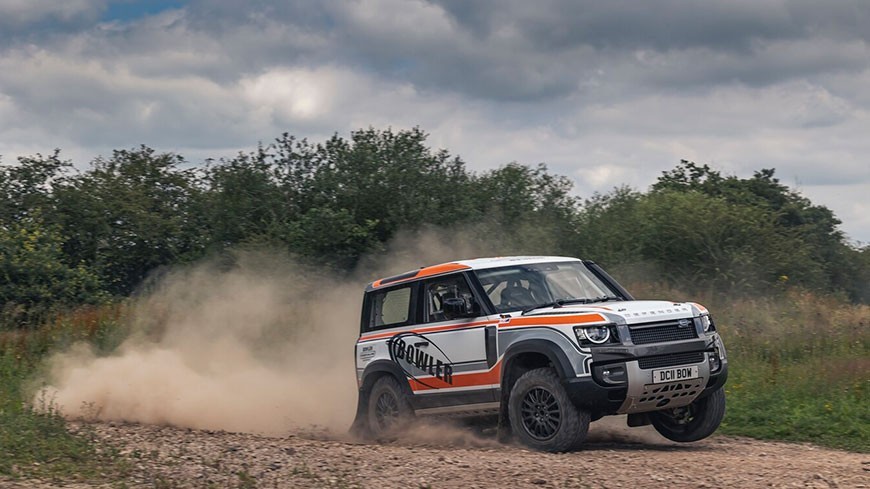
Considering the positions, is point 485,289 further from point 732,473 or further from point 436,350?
point 732,473

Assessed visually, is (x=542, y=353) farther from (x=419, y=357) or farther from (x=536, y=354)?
(x=419, y=357)

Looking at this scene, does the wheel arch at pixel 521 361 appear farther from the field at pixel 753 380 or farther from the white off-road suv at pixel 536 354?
the field at pixel 753 380

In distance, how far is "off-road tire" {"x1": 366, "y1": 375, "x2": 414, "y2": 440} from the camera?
39.6ft

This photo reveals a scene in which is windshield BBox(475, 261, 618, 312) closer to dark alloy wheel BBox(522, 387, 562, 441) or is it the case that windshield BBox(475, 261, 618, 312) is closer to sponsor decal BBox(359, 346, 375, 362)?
dark alloy wheel BBox(522, 387, 562, 441)

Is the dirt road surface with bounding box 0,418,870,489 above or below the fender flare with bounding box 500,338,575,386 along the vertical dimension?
below

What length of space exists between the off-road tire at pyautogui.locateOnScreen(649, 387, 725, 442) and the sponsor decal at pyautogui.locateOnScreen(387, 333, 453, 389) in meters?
2.33

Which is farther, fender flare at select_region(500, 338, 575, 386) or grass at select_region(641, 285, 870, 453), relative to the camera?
grass at select_region(641, 285, 870, 453)

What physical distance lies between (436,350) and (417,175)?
17860mm

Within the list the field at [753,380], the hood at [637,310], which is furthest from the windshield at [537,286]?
the field at [753,380]

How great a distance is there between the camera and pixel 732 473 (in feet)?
28.3

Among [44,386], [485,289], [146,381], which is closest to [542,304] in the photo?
[485,289]

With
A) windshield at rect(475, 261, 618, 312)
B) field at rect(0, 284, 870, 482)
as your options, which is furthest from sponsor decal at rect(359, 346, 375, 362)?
field at rect(0, 284, 870, 482)

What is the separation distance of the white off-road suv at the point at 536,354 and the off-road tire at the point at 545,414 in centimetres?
1

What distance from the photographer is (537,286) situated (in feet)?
37.1
